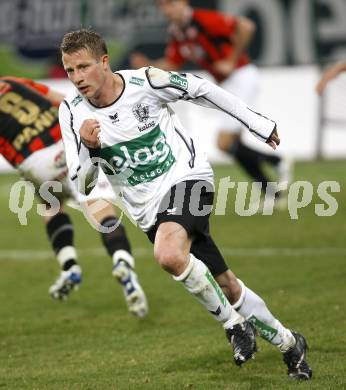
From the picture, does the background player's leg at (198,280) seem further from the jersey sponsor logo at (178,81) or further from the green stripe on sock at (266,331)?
the jersey sponsor logo at (178,81)

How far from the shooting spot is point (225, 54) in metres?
12.6

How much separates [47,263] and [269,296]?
303 cm

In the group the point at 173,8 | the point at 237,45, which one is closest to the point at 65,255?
the point at 173,8

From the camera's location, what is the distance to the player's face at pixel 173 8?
12008 millimetres

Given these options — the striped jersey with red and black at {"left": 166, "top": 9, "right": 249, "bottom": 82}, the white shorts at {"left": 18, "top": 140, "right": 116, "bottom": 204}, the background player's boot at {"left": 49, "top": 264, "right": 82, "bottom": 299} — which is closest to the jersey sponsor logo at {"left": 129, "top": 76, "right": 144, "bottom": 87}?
the white shorts at {"left": 18, "top": 140, "right": 116, "bottom": 204}

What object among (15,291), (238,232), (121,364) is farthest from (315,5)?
(121,364)

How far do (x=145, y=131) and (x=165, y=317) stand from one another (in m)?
2.21

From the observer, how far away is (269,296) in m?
7.97

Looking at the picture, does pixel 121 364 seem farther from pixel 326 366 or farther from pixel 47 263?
pixel 47 263

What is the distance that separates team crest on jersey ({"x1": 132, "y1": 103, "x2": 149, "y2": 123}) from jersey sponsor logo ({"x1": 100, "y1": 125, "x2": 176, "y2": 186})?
9 centimetres

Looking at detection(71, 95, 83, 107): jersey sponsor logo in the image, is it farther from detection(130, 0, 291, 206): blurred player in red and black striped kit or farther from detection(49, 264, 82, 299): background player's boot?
detection(130, 0, 291, 206): blurred player in red and black striped kit

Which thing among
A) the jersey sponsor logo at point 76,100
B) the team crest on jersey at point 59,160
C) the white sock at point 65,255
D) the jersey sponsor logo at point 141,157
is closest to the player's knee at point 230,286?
the jersey sponsor logo at point 141,157

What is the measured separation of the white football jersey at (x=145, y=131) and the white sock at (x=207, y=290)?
467 millimetres
